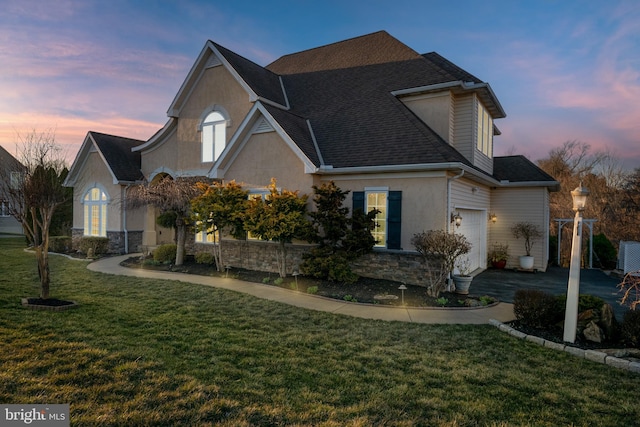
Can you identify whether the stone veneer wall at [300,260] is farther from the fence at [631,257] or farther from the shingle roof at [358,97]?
the fence at [631,257]

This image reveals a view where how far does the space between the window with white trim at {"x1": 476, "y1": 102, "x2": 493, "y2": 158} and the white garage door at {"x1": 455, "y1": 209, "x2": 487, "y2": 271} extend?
101 inches

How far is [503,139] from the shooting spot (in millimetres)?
36125

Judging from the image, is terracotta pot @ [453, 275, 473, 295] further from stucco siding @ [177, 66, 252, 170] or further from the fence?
stucco siding @ [177, 66, 252, 170]

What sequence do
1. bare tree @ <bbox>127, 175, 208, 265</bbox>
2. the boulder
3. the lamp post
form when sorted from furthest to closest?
bare tree @ <bbox>127, 175, 208, 265</bbox>
the boulder
the lamp post

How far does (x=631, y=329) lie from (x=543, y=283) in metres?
6.64

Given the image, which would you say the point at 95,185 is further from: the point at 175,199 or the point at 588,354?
the point at 588,354

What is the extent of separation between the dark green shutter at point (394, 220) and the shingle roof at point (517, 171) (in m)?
6.83

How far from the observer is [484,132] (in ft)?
45.5

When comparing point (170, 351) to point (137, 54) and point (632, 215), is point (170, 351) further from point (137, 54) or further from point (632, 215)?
point (632, 215)

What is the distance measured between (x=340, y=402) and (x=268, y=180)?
9.47 meters

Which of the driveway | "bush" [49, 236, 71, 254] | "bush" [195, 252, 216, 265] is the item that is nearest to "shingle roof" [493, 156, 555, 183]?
the driveway

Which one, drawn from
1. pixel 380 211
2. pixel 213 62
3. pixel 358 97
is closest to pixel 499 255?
pixel 380 211

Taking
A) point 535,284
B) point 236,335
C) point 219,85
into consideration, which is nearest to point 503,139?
point 535,284

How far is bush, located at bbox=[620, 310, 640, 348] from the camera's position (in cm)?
550
